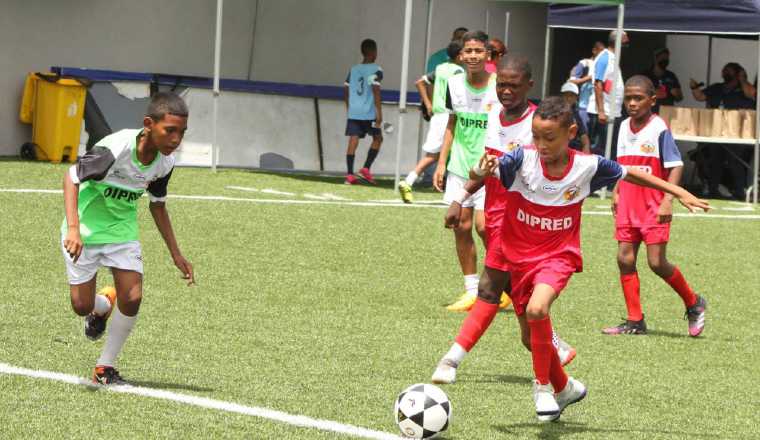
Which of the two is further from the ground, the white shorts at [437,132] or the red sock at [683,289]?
the white shorts at [437,132]

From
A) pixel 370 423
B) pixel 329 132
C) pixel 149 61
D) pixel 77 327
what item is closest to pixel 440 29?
pixel 329 132

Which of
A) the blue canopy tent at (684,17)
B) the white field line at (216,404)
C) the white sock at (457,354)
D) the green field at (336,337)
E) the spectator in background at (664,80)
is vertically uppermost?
the blue canopy tent at (684,17)

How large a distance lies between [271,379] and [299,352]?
0.82m

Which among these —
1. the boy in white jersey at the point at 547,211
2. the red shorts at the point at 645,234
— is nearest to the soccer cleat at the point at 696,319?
the red shorts at the point at 645,234

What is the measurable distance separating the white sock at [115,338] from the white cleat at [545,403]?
2051 mm

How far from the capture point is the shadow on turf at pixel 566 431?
242 inches

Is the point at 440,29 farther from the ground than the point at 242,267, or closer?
farther from the ground

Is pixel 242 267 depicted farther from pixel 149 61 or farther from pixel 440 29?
pixel 440 29

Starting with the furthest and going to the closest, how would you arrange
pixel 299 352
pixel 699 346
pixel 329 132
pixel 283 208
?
pixel 329 132 → pixel 283 208 → pixel 699 346 → pixel 299 352

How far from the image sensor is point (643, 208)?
928 centimetres

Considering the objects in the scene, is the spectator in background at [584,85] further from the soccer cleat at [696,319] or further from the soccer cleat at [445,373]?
the soccer cleat at [445,373]

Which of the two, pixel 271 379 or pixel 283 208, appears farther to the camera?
pixel 283 208

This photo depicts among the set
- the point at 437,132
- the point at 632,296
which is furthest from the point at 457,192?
the point at 437,132

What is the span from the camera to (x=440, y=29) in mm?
22297
